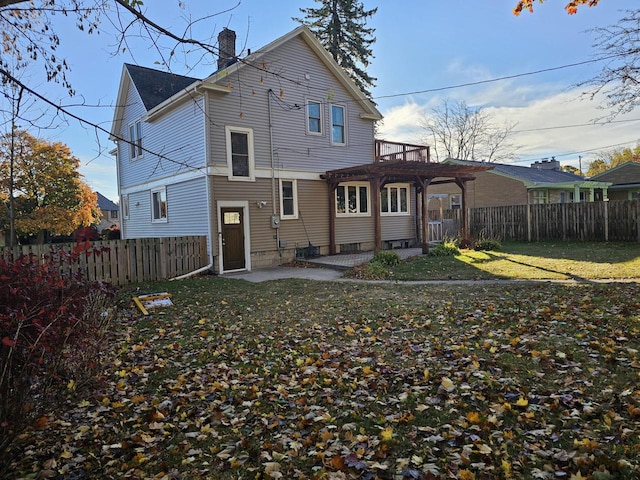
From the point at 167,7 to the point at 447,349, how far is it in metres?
5.50

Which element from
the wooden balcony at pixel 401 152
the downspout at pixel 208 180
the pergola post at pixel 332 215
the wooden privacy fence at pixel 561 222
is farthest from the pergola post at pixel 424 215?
the downspout at pixel 208 180

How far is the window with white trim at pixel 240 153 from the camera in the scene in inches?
537

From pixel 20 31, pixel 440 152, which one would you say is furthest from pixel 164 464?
pixel 440 152

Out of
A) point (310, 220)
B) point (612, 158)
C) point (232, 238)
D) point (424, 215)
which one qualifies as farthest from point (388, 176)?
point (612, 158)

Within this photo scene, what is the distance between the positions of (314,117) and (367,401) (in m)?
14.3

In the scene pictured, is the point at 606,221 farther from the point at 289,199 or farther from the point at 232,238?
the point at 232,238

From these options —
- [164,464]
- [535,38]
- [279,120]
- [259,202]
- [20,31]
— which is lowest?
Result: [164,464]

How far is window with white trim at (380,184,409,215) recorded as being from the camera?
1864 cm

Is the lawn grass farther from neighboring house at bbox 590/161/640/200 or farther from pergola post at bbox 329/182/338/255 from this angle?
neighboring house at bbox 590/161/640/200

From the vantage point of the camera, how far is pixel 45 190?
24.3 meters

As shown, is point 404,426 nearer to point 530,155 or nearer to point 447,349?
point 447,349

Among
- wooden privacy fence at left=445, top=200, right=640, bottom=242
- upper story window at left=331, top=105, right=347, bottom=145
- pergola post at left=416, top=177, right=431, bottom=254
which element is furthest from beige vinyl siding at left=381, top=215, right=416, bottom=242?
upper story window at left=331, top=105, right=347, bottom=145

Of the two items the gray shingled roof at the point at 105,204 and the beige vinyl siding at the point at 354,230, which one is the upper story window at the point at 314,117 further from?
the gray shingled roof at the point at 105,204

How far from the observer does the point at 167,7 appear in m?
4.93
